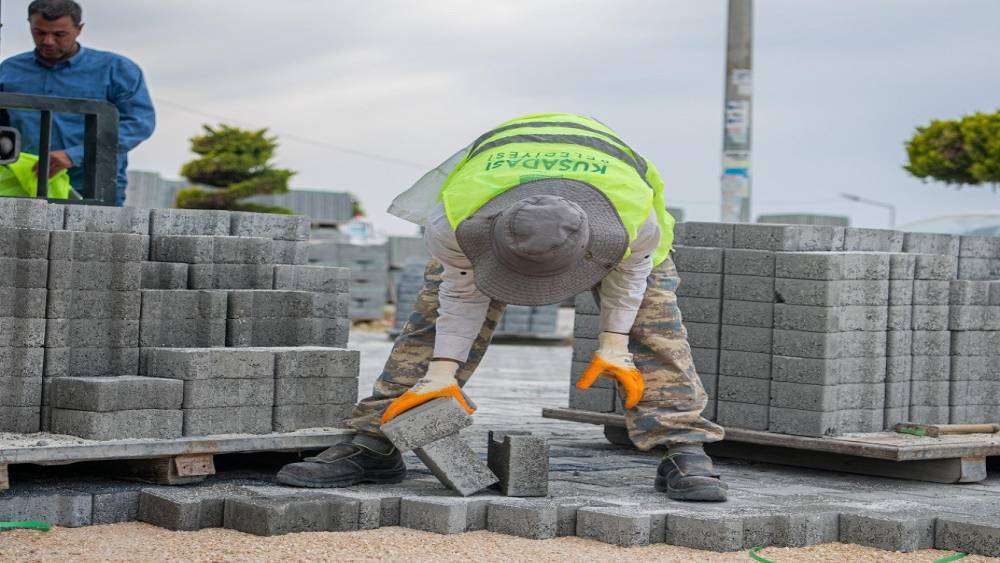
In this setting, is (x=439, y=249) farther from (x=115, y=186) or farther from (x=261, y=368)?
(x=115, y=186)

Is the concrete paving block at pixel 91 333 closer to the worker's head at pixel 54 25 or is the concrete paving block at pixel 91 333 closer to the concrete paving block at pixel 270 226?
the concrete paving block at pixel 270 226

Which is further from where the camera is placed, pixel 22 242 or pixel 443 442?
pixel 443 442

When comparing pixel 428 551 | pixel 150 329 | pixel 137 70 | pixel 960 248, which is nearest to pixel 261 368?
pixel 150 329

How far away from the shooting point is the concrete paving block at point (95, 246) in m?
5.95

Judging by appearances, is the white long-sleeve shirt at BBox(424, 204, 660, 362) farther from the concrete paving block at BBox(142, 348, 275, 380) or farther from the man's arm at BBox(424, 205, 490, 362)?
the concrete paving block at BBox(142, 348, 275, 380)

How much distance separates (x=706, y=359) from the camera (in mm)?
7812

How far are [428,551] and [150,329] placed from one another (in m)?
1.77

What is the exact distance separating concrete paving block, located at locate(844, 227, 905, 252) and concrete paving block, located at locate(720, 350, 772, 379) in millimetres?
802

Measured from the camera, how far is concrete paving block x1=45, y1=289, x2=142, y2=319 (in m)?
5.95

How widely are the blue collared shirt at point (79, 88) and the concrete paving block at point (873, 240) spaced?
156 inches

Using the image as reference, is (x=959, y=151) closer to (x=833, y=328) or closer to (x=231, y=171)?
(x=231, y=171)

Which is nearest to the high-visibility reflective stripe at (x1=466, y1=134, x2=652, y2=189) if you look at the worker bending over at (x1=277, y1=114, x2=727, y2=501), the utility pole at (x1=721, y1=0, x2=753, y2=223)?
the worker bending over at (x1=277, y1=114, x2=727, y2=501)

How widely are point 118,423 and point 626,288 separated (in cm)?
224

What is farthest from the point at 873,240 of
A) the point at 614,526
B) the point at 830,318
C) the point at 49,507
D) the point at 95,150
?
the point at 49,507
